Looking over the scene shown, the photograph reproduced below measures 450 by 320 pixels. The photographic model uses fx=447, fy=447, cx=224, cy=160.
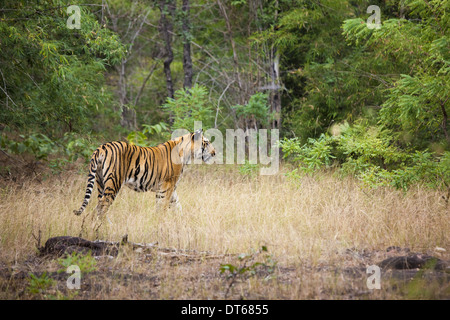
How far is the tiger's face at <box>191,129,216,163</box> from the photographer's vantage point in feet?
27.1

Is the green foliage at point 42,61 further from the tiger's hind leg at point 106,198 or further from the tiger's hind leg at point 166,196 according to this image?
the tiger's hind leg at point 166,196

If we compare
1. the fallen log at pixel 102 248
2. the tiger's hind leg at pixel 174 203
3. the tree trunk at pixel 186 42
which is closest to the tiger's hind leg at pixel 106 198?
the tiger's hind leg at pixel 174 203

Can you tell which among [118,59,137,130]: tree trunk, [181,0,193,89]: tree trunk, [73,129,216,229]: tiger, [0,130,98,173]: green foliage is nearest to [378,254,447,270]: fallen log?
[73,129,216,229]: tiger

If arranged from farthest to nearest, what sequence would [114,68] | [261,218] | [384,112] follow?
1. [114,68]
2. [384,112]
3. [261,218]

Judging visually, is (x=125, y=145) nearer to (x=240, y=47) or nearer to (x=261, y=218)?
(x=261, y=218)

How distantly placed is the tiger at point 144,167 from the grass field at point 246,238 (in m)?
0.36

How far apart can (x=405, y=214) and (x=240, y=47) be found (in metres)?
8.98

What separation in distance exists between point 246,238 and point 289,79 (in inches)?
348

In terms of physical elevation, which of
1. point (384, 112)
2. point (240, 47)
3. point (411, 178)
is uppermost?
point (240, 47)

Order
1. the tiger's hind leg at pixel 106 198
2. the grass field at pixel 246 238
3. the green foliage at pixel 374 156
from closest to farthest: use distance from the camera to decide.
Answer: the grass field at pixel 246 238 → the tiger's hind leg at pixel 106 198 → the green foliage at pixel 374 156

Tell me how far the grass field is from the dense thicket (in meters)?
1.05

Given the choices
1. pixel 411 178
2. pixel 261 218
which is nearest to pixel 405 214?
pixel 411 178

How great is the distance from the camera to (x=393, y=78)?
9984 millimetres

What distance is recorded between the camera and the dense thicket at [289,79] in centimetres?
820
